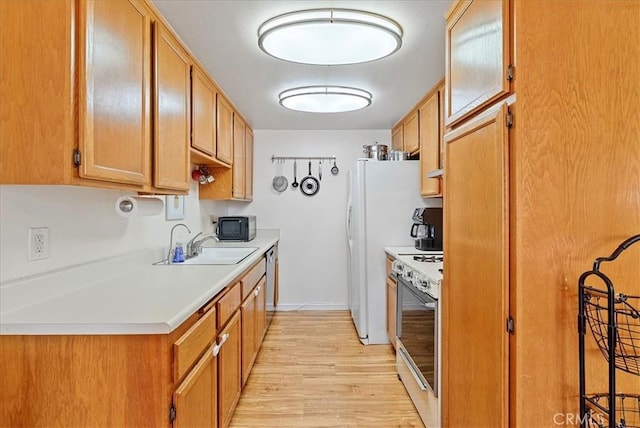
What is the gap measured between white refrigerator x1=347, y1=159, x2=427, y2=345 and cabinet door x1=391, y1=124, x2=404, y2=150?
637mm

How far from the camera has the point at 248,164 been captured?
409 cm

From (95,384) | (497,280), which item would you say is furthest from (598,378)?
(95,384)

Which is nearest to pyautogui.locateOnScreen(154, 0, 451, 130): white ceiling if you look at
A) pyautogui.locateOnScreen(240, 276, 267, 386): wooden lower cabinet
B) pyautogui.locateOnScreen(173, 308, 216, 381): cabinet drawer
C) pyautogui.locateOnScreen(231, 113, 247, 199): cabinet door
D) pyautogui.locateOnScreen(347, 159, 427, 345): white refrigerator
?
pyautogui.locateOnScreen(231, 113, 247, 199): cabinet door

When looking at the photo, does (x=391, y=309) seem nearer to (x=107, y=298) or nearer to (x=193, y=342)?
(x=193, y=342)

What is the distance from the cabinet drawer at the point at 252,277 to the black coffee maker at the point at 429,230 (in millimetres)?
1370

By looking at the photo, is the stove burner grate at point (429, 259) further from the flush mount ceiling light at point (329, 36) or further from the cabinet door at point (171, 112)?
the cabinet door at point (171, 112)

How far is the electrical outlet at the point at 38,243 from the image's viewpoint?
135 cm

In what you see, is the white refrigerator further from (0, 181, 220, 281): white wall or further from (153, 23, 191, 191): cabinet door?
(0, 181, 220, 281): white wall

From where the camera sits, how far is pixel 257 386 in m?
2.56

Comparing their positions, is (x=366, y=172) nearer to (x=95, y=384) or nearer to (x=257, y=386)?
(x=257, y=386)

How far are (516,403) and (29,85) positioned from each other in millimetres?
1870

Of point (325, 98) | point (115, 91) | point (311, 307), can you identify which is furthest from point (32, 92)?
point (311, 307)

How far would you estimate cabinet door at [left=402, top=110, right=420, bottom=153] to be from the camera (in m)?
3.35

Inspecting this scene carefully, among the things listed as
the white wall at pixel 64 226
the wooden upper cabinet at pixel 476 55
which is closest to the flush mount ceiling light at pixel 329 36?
Result: the wooden upper cabinet at pixel 476 55
